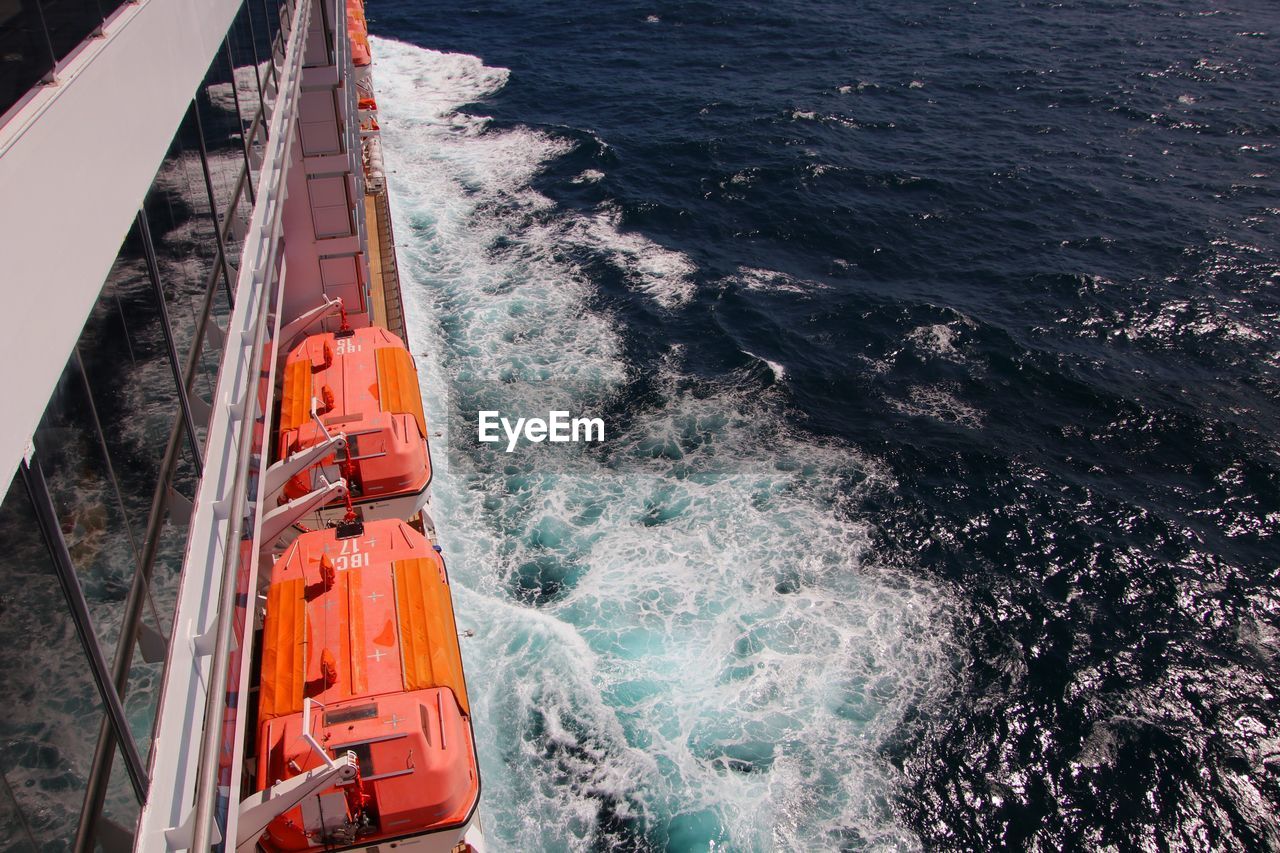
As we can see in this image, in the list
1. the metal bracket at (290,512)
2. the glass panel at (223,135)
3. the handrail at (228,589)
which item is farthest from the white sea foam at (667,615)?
the glass panel at (223,135)

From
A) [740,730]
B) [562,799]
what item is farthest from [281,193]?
[740,730]

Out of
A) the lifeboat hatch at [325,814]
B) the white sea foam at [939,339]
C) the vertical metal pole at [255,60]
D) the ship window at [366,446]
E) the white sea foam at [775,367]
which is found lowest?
the white sea foam at [775,367]

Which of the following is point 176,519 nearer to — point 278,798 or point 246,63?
point 278,798

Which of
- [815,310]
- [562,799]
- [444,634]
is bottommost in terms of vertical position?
[562,799]

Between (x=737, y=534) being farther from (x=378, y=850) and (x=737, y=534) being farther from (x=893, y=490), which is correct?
(x=378, y=850)

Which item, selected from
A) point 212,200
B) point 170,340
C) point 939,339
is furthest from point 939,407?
point 170,340

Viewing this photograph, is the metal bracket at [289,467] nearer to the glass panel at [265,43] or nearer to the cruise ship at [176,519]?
the cruise ship at [176,519]

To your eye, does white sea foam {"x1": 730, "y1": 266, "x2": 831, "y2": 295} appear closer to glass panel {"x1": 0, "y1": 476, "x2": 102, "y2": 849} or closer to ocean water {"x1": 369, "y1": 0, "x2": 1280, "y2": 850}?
ocean water {"x1": 369, "y1": 0, "x2": 1280, "y2": 850}
